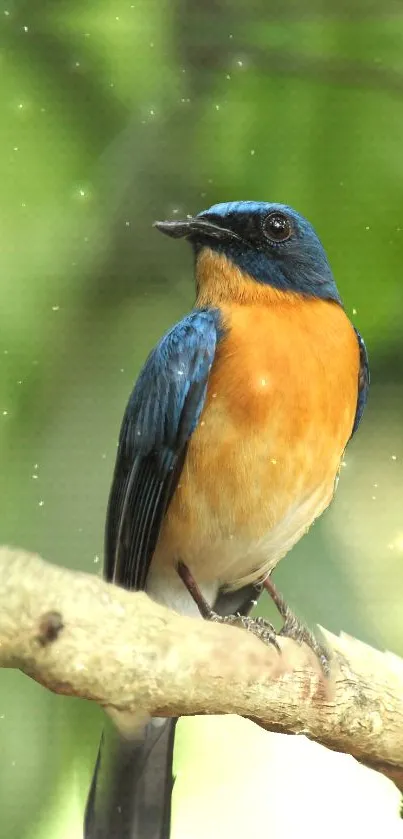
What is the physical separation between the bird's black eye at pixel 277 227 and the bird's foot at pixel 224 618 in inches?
15.0

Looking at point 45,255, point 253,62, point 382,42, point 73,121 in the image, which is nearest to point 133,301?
point 45,255

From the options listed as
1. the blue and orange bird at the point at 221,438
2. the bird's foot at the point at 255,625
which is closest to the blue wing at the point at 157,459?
the blue and orange bird at the point at 221,438

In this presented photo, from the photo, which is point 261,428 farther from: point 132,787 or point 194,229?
point 132,787

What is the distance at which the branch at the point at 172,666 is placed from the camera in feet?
2.52

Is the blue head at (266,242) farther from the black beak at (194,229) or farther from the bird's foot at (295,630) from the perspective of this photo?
the bird's foot at (295,630)

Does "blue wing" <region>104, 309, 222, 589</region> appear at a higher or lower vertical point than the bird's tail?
higher

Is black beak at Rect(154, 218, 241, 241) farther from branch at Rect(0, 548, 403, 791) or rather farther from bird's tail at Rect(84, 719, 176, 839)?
bird's tail at Rect(84, 719, 176, 839)

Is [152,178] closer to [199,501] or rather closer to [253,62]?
[253,62]

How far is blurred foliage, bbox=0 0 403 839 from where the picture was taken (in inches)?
42.2

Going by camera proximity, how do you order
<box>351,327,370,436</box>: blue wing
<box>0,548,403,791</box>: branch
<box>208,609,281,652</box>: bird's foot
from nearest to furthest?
<box>0,548,403,791</box>: branch < <box>208,609,281,652</box>: bird's foot < <box>351,327,370,436</box>: blue wing

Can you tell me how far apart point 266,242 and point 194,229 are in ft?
0.29

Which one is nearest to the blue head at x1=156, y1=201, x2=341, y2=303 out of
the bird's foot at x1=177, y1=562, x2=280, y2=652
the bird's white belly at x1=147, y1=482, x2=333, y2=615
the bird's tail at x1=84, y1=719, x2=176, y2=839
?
the bird's white belly at x1=147, y1=482, x2=333, y2=615

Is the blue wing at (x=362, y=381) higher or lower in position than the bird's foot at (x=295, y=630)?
higher

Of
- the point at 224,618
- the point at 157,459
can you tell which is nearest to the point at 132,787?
the point at 224,618
